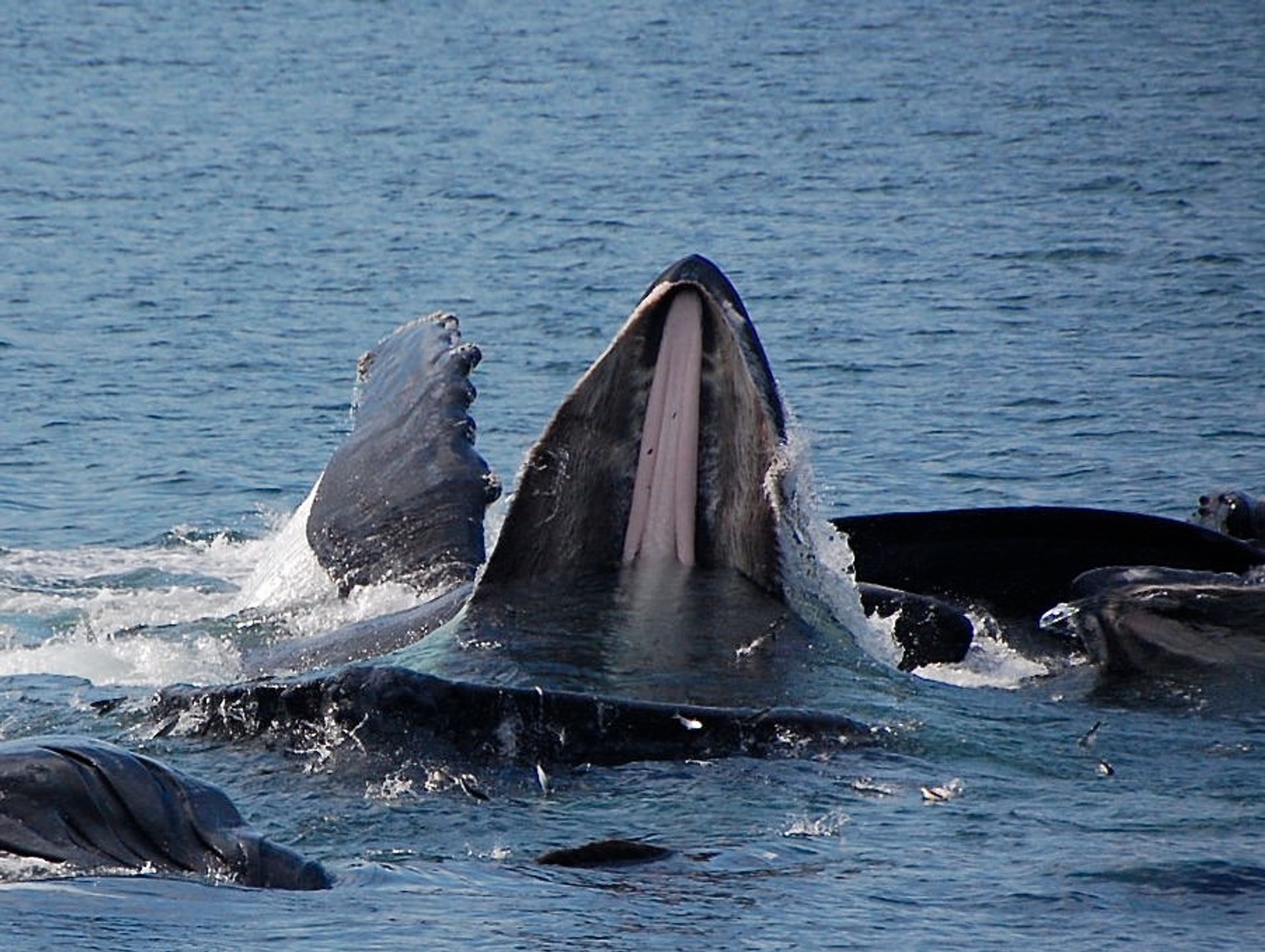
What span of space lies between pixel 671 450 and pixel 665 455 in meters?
0.03

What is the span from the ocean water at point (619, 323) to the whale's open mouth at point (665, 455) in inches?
34.8

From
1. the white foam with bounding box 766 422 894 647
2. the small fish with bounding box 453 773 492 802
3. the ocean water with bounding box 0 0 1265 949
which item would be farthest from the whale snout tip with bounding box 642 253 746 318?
the small fish with bounding box 453 773 492 802

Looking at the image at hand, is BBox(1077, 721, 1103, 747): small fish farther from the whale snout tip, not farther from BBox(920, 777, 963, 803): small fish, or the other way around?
the whale snout tip

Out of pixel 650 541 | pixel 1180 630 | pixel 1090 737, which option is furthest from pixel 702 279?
pixel 1180 630

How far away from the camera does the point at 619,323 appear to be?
27688 mm

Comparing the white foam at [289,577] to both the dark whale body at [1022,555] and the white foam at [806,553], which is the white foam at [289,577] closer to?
the dark whale body at [1022,555]

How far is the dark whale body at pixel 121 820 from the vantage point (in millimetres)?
7332

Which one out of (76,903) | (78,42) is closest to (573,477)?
(76,903)

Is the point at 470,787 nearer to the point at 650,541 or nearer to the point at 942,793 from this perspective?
the point at 942,793

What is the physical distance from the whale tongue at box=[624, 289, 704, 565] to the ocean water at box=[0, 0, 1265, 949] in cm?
98

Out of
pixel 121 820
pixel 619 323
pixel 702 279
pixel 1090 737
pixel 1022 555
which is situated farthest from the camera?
pixel 619 323

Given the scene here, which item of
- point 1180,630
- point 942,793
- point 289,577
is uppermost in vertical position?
point 1180,630

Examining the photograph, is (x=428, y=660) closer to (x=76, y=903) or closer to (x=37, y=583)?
(x=76, y=903)

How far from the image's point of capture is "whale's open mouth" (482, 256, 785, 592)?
10.2m
